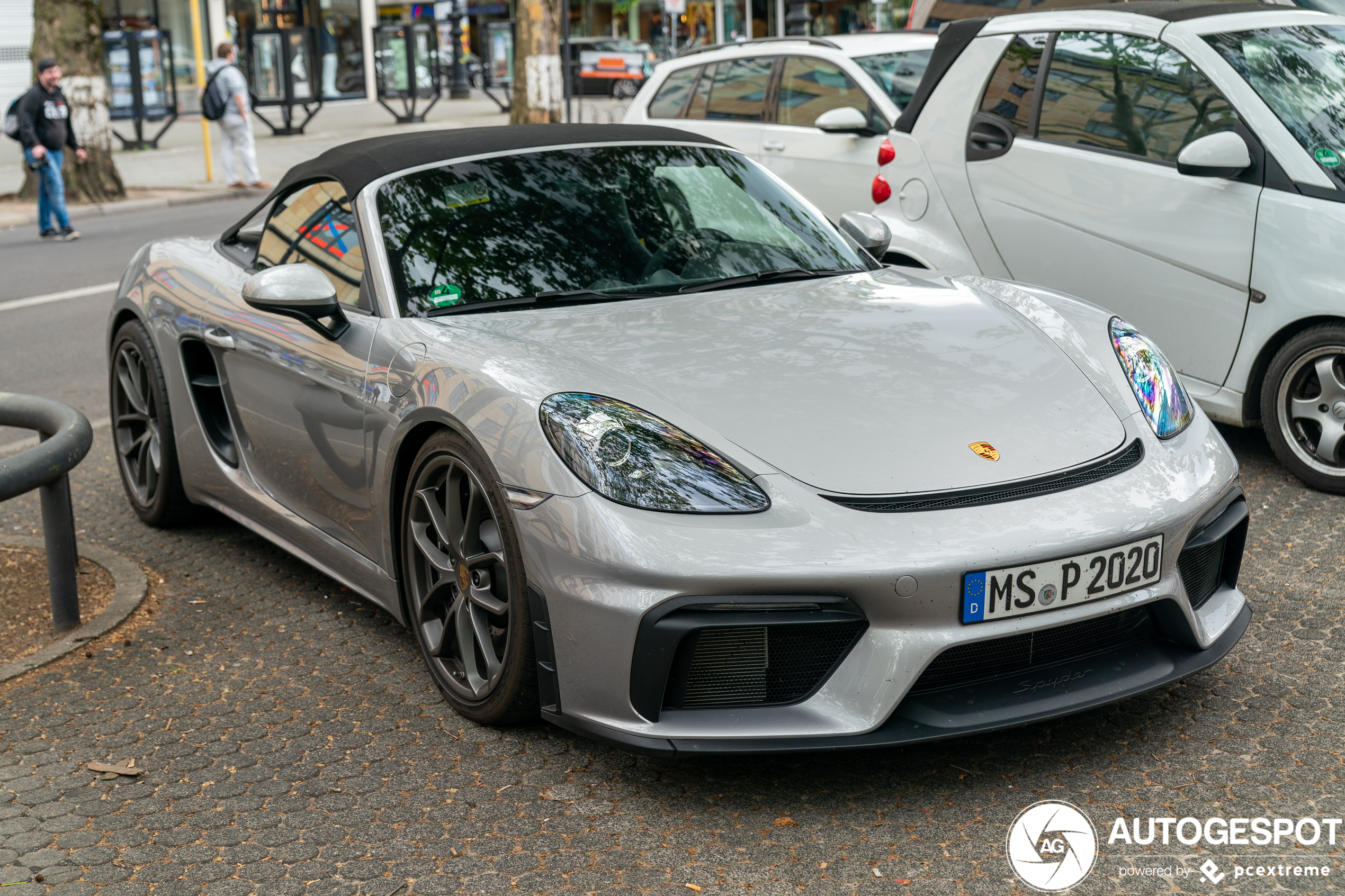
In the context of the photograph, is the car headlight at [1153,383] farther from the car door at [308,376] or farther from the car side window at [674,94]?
the car side window at [674,94]

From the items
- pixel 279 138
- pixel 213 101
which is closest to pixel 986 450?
pixel 213 101

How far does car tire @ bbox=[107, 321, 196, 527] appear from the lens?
5.24 metres

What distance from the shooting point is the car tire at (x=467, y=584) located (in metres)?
3.34

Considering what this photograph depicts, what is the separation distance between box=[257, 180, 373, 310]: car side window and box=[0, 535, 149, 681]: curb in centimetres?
117

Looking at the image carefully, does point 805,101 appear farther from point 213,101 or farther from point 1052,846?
point 213,101

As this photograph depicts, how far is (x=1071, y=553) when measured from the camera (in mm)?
3066

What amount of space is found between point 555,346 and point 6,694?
1884mm

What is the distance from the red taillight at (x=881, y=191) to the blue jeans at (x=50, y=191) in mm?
11082

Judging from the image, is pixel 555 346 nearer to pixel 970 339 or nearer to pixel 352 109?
pixel 970 339

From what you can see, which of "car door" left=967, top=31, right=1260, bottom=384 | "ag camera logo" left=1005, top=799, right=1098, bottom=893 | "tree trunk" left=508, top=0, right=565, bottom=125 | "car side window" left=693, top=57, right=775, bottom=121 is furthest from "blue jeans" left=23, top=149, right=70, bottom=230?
"ag camera logo" left=1005, top=799, right=1098, bottom=893

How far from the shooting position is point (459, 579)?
3.60 metres

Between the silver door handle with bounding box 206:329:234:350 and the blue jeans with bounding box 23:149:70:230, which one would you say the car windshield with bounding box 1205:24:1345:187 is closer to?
the silver door handle with bounding box 206:329:234:350

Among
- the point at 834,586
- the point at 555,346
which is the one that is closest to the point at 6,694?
the point at 555,346

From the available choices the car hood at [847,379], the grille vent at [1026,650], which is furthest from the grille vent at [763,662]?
the car hood at [847,379]
